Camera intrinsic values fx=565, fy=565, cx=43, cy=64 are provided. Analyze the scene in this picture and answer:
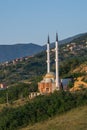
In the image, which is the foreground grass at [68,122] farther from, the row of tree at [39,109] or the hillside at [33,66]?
the hillside at [33,66]

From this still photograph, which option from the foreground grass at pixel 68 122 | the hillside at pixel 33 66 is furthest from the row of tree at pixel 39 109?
the hillside at pixel 33 66

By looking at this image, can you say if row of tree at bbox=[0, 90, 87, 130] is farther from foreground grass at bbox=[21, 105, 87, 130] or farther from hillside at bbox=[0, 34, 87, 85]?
hillside at bbox=[0, 34, 87, 85]

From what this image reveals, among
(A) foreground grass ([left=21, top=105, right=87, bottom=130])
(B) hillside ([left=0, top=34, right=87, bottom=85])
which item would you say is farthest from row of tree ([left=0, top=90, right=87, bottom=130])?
(B) hillside ([left=0, top=34, right=87, bottom=85])

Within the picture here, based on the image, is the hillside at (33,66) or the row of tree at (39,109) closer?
the row of tree at (39,109)

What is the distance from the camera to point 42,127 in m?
53.9

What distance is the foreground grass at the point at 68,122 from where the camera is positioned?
169 feet

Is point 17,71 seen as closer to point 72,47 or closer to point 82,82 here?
point 72,47

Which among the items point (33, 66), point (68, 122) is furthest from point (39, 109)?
point (33, 66)

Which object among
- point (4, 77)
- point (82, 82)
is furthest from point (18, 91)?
→ point (4, 77)

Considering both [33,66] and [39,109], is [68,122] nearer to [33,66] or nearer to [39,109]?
[39,109]

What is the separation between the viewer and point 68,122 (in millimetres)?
53125

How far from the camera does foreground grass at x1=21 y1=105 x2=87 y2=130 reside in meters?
51.5

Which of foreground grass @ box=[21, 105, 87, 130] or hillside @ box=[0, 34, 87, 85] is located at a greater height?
hillside @ box=[0, 34, 87, 85]

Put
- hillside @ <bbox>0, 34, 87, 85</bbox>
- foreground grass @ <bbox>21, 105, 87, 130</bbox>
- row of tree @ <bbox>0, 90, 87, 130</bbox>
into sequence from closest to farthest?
foreground grass @ <bbox>21, 105, 87, 130</bbox>, row of tree @ <bbox>0, 90, 87, 130</bbox>, hillside @ <bbox>0, 34, 87, 85</bbox>
